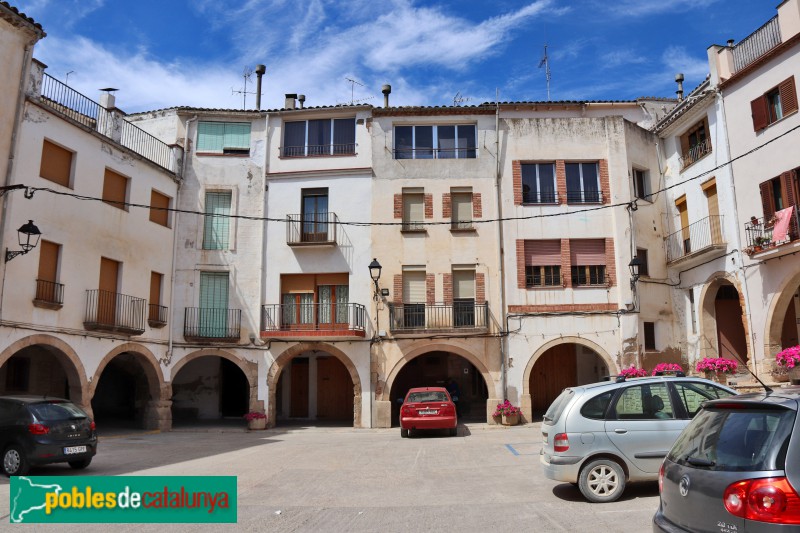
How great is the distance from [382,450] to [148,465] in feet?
18.1

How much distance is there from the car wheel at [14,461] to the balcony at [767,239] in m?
18.4

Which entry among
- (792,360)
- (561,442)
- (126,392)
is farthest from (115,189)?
(792,360)

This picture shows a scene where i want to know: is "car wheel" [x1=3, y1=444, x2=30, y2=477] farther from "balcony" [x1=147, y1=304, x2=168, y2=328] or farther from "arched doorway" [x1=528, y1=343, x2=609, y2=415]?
"arched doorway" [x1=528, y1=343, x2=609, y2=415]

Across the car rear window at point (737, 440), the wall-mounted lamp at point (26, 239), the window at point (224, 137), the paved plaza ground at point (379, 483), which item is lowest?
the paved plaza ground at point (379, 483)

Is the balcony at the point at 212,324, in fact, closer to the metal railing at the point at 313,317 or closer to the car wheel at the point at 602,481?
the metal railing at the point at 313,317

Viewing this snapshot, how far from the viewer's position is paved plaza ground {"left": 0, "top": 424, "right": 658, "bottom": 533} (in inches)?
292

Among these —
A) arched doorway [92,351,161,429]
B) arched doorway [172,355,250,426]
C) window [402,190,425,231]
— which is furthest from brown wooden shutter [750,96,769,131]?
arched doorway [92,351,161,429]

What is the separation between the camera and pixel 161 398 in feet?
72.7

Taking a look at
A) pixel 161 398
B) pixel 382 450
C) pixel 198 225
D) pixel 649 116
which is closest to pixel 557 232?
pixel 649 116

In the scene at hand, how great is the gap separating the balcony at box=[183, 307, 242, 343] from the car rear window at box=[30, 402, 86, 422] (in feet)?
35.7

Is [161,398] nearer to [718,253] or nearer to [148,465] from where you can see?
[148,465]

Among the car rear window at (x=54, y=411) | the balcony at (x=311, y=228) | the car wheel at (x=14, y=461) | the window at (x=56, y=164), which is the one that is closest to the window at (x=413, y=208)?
the balcony at (x=311, y=228)

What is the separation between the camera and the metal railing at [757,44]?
18.6m

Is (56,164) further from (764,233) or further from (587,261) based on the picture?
(764,233)
